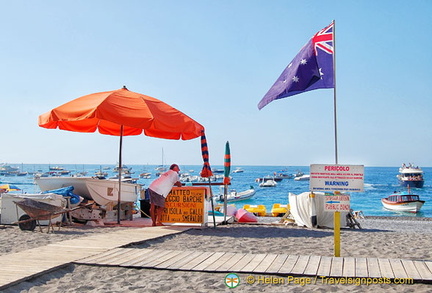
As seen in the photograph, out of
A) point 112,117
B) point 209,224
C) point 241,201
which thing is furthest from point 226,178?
point 241,201

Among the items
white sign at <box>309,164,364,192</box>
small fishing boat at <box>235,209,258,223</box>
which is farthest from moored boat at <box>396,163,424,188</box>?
white sign at <box>309,164,364,192</box>

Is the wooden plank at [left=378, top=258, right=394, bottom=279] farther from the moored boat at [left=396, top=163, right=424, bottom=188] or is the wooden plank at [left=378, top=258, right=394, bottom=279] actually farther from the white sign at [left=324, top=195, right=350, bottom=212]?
the moored boat at [left=396, top=163, right=424, bottom=188]

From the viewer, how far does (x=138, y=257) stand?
20.7ft

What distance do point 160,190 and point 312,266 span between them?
17.3 ft

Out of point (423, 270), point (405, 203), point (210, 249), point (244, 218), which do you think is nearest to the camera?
point (423, 270)

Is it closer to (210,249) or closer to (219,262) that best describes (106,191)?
(210,249)

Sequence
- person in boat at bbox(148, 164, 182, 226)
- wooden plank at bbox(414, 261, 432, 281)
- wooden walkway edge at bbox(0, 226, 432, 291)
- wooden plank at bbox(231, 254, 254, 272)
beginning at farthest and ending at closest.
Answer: person in boat at bbox(148, 164, 182, 226)
wooden plank at bbox(231, 254, 254, 272)
wooden walkway edge at bbox(0, 226, 432, 291)
wooden plank at bbox(414, 261, 432, 281)

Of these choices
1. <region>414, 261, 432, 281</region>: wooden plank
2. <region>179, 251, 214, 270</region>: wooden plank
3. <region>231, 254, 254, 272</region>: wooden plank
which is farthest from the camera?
<region>179, 251, 214, 270</region>: wooden plank

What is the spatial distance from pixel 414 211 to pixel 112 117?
35.5 metres

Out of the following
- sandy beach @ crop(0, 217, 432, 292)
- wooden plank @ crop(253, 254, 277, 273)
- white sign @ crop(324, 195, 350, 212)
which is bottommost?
sandy beach @ crop(0, 217, 432, 292)

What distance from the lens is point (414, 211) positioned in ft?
128

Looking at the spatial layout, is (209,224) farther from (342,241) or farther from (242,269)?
(242,269)

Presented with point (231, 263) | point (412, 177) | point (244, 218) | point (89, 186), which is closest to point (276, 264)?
point (231, 263)

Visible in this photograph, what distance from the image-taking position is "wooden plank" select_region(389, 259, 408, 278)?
17.1ft
